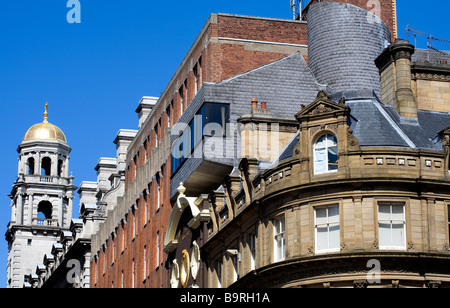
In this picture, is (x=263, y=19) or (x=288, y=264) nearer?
(x=288, y=264)

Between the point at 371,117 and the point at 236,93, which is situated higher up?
the point at 236,93

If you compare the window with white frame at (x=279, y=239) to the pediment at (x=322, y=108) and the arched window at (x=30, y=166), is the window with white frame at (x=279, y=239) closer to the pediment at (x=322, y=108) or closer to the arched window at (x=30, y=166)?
the pediment at (x=322, y=108)

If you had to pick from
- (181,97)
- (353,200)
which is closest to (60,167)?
(181,97)

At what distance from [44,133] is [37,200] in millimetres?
9414

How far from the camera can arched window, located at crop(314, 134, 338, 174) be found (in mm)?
51125

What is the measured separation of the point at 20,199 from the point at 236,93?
9201 cm

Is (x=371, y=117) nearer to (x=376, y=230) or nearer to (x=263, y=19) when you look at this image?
(x=376, y=230)

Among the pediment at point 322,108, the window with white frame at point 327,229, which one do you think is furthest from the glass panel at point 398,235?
the pediment at point 322,108

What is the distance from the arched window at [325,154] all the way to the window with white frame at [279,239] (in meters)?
3.01

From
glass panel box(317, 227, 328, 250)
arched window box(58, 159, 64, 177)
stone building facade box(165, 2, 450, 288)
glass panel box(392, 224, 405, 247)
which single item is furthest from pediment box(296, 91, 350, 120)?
arched window box(58, 159, 64, 177)

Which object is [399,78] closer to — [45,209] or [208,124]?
[208,124]

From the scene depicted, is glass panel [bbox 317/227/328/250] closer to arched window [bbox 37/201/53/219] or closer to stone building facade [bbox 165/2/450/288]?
stone building facade [bbox 165/2/450/288]

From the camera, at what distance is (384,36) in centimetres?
6838
